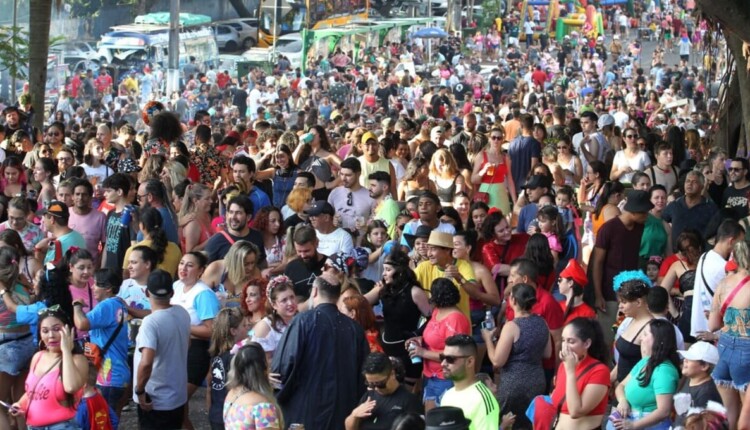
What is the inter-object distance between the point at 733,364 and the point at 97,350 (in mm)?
4146

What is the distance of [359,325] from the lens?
856cm

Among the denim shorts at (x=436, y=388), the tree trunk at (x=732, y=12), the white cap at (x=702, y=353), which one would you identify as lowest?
the denim shorts at (x=436, y=388)

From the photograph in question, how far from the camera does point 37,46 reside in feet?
67.5

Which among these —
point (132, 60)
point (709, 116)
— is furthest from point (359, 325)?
point (132, 60)

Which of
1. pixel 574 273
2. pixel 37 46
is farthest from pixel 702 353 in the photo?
pixel 37 46

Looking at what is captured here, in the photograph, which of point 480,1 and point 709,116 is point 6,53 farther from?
point 480,1

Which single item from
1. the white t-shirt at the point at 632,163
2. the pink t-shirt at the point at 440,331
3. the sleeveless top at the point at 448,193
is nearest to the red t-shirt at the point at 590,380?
the pink t-shirt at the point at 440,331

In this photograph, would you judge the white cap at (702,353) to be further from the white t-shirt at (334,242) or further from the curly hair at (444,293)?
the white t-shirt at (334,242)

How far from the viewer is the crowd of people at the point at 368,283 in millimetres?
8297

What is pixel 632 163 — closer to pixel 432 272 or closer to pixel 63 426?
pixel 432 272

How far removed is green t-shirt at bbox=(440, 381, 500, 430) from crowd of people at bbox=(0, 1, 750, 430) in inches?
0.6

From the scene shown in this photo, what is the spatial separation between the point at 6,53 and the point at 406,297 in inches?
595

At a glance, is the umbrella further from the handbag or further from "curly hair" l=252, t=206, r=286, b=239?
→ the handbag

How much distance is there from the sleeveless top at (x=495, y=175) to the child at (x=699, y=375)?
22.5ft
